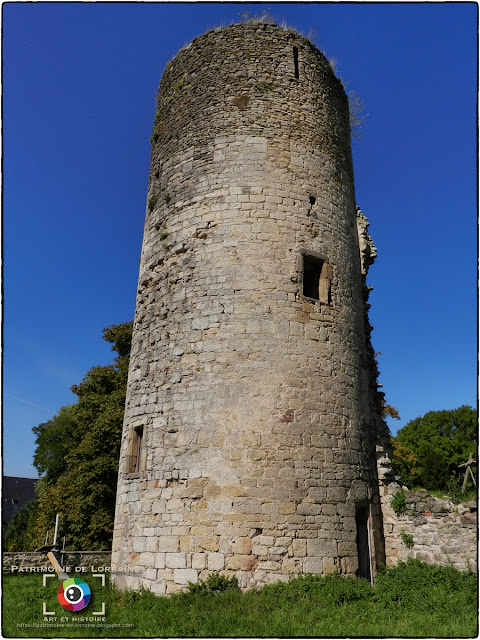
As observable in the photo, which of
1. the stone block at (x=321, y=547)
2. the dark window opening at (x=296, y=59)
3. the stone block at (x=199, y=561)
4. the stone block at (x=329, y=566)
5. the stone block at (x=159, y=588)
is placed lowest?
the stone block at (x=159, y=588)

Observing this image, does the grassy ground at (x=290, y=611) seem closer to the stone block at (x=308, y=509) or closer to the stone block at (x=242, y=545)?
the stone block at (x=242, y=545)

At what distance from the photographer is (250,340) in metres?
8.19

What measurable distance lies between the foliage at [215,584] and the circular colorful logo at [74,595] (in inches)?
65.8

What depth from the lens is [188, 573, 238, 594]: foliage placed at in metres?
6.75

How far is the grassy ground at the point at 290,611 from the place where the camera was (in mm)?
5617

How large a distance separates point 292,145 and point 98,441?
12.3 m

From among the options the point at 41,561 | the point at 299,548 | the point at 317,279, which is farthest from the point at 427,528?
the point at 41,561

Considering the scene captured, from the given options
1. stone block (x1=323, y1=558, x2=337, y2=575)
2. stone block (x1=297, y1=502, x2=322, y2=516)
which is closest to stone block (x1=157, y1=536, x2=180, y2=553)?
stone block (x1=297, y1=502, x2=322, y2=516)

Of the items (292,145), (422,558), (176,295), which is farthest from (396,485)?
A: (292,145)

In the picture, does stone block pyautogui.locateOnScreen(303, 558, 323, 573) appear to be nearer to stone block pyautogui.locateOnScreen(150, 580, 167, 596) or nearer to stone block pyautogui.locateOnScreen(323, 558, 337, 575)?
stone block pyautogui.locateOnScreen(323, 558, 337, 575)

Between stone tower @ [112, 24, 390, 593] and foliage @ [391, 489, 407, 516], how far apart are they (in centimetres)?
40

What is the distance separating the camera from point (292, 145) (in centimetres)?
983

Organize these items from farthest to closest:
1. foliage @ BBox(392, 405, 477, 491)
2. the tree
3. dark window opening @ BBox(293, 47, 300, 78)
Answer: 1. foliage @ BBox(392, 405, 477, 491)
2. the tree
3. dark window opening @ BBox(293, 47, 300, 78)

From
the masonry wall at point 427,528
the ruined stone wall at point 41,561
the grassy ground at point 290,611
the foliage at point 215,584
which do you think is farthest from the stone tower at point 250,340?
the ruined stone wall at point 41,561
